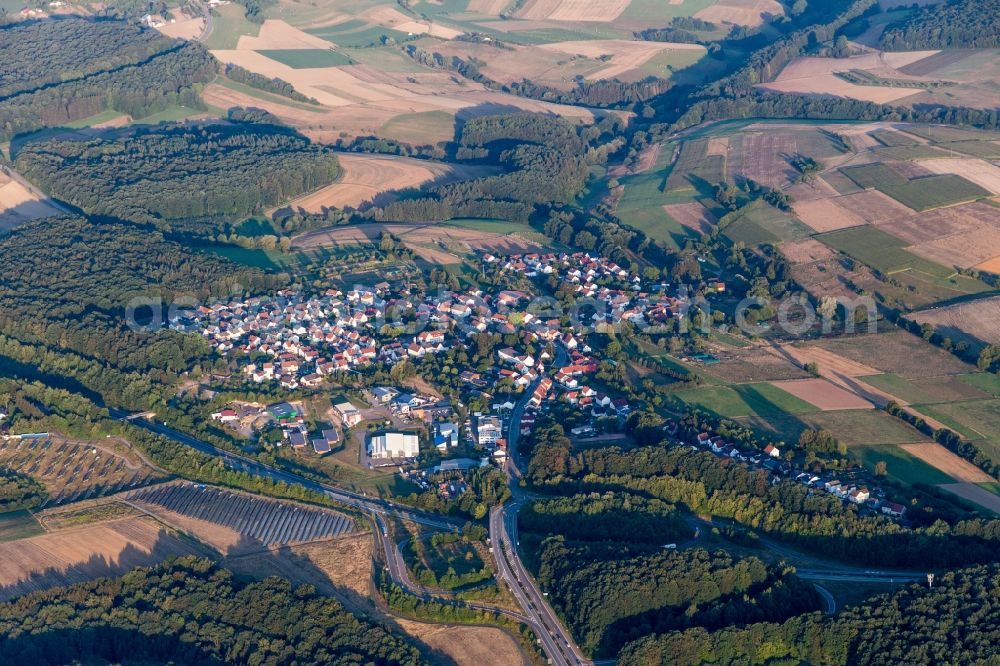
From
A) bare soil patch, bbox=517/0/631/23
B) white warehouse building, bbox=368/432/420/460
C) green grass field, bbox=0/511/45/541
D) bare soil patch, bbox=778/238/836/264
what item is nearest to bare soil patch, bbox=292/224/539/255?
bare soil patch, bbox=778/238/836/264

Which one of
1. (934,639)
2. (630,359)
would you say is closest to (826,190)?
(630,359)

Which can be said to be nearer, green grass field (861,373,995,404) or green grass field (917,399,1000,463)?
green grass field (917,399,1000,463)

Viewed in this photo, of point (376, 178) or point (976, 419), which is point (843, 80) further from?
point (976, 419)

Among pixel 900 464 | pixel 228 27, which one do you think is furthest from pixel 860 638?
pixel 228 27

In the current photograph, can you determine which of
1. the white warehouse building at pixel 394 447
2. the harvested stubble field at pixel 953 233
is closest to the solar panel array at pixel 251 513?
the white warehouse building at pixel 394 447

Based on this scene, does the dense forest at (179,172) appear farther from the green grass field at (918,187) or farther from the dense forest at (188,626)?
the dense forest at (188,626)

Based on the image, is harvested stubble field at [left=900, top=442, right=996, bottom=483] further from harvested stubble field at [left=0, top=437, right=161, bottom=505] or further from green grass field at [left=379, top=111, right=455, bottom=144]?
green grass field at [left=379, top=111, right=455, bottom=144]
